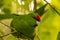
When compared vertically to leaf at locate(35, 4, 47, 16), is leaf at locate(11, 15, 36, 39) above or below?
below

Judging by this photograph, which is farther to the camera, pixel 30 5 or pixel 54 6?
pixel 30 5

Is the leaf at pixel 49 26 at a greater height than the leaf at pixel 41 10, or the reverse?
the leaf at pixel 41 10

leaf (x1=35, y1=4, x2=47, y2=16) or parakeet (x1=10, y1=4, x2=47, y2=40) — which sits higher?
leaf (x1=35, y1=4, x2=47, y2=16)

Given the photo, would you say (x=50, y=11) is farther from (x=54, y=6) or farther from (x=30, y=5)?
(x=30, y=5)

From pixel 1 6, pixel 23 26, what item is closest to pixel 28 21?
pixel 23 26

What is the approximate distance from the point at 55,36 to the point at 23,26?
8 cm

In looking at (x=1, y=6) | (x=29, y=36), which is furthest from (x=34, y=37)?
(x=1, y=6)

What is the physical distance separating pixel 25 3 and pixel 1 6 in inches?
3.1

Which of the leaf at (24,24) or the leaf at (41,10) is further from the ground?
the leaf at (41,10)

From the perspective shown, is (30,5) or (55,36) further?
(30,5)

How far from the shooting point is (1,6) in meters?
0.47

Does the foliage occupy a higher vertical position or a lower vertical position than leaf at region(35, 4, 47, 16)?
lower

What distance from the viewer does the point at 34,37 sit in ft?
1.32

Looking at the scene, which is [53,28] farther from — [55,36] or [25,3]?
[25,3]
